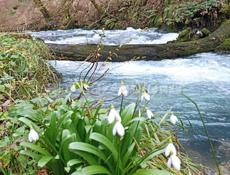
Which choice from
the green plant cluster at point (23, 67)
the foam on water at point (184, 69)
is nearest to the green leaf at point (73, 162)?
the green plant cluster at point (23, 67)

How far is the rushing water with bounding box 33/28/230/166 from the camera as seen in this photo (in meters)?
4.84

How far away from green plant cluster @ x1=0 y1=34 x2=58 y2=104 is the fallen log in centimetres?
195

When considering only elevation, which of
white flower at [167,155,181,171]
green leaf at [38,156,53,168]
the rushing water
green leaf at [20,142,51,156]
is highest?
white flower at [167,155,181,171]

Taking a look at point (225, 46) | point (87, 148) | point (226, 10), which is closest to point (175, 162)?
point (87, 148)

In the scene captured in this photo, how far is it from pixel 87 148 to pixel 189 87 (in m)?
4.68

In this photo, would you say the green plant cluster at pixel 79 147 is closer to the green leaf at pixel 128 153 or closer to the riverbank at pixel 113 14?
the green leaf at pixel 128 153

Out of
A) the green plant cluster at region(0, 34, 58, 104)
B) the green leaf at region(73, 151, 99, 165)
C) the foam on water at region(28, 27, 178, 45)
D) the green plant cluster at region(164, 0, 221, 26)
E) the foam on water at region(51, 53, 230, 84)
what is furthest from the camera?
the foam on water at region(28, 27, 178, 45)

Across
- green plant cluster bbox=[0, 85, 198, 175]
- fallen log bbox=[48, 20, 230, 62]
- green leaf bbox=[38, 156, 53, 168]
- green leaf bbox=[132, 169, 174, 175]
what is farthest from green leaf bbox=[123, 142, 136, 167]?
fallen log bbox=[48, 20, 230, 62]

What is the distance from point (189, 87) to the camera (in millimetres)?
7066

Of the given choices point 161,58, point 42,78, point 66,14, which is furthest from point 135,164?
point 66,14

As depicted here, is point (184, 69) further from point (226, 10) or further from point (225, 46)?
point (226, 10)

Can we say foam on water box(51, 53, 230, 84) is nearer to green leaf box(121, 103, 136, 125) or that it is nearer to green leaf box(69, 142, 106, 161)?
green leaf box(121, 103, 136, 125)

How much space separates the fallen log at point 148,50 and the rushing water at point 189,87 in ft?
0.66

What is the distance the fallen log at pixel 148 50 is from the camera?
9047 mm
